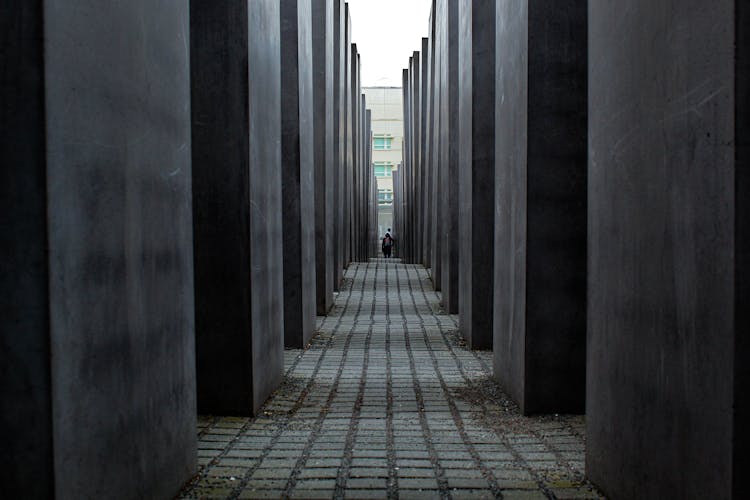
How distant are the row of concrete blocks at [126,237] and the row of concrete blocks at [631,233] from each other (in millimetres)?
2332

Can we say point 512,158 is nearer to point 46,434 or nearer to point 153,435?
point 153,435

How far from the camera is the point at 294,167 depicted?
35.8 ft

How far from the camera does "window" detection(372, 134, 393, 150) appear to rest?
213ft

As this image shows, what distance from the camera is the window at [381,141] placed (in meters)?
65.0

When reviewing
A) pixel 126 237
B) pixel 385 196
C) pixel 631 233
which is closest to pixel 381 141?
pixel 385 196

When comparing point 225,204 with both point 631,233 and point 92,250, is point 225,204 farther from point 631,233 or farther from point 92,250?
point 631,233

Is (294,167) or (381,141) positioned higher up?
(381,141)

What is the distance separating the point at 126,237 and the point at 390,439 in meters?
2.92

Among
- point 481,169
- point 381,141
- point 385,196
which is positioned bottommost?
point 481,169

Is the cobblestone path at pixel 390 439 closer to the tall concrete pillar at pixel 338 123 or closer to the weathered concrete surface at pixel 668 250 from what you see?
the weathered concrete surface at pixel 668 250

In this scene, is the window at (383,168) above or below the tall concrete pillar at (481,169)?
above

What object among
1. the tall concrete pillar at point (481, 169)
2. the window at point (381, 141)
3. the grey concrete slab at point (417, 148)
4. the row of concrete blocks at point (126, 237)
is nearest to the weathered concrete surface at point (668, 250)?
the row of concrete blocks at point (126, 237)

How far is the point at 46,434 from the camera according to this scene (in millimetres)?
3113

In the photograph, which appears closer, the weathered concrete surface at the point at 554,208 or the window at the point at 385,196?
the weathered concrete surface at the point at 554,208
